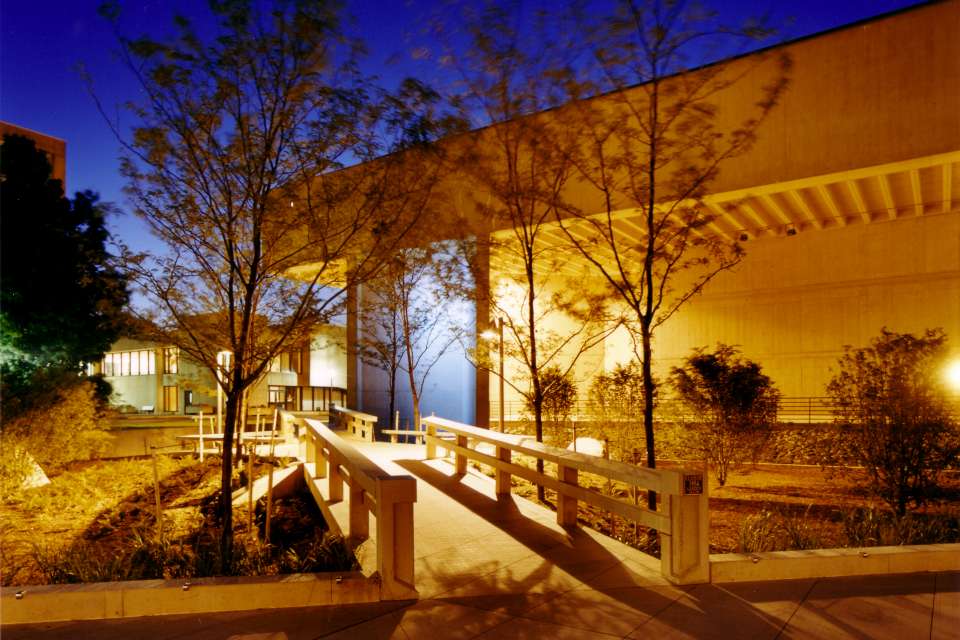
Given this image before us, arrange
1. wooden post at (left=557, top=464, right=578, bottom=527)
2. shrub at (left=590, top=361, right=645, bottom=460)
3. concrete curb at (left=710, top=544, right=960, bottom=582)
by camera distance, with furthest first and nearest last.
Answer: shrub at (left=590, top=361, right=645, bottom=460)
wooden post at (left=557, top=464, right=578, bottom=527)
concrete curb at (left=710, top=544, right=960, bottom=582)

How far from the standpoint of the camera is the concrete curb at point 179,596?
503cm

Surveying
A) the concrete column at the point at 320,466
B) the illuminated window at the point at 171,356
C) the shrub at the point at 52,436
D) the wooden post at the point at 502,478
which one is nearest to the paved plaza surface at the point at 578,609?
the wooden post at the point at 502,478

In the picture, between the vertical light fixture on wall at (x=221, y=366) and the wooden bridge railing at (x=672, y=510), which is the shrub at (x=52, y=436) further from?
the wooden bridge railing at (x=672, y=510)

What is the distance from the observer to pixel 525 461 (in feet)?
55.4

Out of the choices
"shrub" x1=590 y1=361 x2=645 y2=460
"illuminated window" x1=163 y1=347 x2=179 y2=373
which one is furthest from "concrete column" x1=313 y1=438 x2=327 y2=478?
"shrub" x1=590 y1=361 x2=645 y2=460

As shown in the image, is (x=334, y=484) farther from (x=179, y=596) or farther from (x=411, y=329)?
(x=411, y=329)

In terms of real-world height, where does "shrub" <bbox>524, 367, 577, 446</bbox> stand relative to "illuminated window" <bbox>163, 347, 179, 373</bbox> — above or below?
below

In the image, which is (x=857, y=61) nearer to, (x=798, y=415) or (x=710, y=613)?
(x=798, y=415)

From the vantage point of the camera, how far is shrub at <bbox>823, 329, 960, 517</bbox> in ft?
34.7

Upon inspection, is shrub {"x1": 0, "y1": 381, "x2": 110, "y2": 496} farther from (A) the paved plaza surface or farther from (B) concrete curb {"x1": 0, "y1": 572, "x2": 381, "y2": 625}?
(A) the paved plaza surface

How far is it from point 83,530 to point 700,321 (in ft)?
76.8

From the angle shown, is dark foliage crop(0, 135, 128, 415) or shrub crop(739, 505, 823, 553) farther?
dark foliage crop(0, 135, 128, 415)

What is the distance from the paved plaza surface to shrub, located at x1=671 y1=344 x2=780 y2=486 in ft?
25.1

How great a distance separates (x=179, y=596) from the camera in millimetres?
5203
